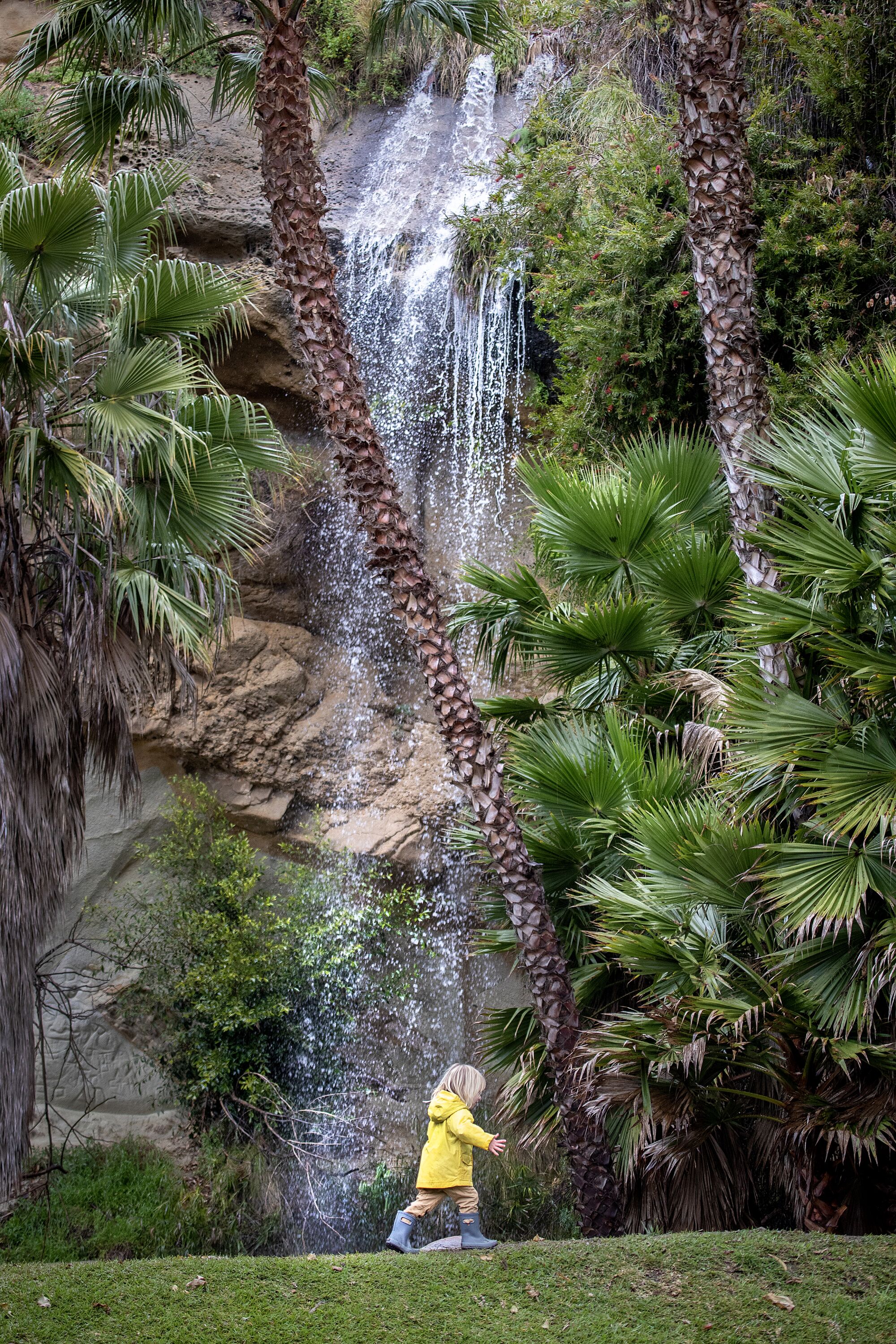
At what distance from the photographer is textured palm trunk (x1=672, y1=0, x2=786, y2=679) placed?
6309mm

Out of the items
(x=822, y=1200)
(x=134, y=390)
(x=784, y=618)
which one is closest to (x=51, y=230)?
(x=134, y=390)

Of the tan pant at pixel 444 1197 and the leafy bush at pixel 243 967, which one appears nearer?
the tan pant at pixel 444 1197

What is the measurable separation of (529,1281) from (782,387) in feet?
20.7

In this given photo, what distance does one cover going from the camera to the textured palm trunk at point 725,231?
6.31 m

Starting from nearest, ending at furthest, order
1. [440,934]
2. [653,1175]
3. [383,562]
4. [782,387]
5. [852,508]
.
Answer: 1. [852,508]
2. [653,1175]
3. [383,562]
4. [782,387]
5. [440,934]

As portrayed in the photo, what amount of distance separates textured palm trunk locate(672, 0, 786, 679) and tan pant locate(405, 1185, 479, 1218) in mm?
3611

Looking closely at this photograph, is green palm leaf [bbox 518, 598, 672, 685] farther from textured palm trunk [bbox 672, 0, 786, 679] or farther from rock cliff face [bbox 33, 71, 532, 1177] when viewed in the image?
rock cliff face [bbox 33, 71, 532, 1177]

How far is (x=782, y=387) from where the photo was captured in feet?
26.9

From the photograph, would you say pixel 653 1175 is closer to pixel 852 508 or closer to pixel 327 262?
pixel 852 508

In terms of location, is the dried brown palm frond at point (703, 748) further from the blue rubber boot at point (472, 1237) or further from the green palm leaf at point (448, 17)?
the green palm leaf at point (448, 17)

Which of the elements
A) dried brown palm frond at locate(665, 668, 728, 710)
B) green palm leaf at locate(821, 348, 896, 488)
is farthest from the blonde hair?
green palm leaf at locate(821, 348, 896, 488)

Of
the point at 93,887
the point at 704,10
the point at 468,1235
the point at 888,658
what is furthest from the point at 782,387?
the point at 93,887

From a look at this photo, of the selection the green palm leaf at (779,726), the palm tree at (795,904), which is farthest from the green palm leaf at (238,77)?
the green palm leaf at (779,726)

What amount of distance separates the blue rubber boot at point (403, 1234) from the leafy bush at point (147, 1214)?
3.08 meters
